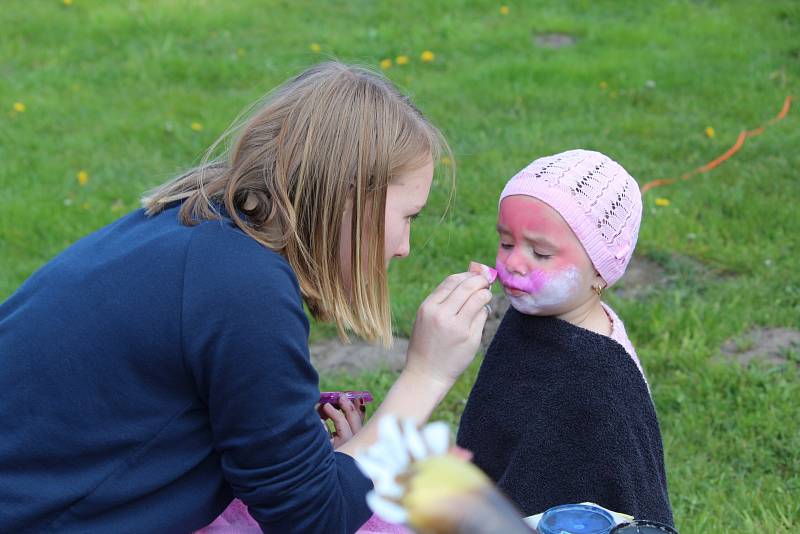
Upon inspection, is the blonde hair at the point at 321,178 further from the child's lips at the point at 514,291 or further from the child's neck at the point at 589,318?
the child's neck at the point at 589,318

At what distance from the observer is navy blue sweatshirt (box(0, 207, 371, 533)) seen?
1.71 meters

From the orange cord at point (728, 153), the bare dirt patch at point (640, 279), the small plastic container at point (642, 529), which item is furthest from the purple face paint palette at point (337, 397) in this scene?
the orange cord at point (728, 153)

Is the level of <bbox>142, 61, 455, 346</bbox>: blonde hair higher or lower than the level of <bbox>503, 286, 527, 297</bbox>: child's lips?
higher

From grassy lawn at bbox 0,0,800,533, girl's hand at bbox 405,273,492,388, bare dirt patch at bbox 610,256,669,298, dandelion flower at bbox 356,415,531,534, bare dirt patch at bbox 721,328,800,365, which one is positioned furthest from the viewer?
bare dirt patch at bbox 610,256,669,298

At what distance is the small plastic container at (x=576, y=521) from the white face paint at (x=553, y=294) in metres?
0.59

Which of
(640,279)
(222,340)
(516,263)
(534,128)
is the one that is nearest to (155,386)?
(222,340)

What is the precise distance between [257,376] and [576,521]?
1.90ft

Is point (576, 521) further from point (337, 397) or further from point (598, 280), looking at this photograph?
point (337, 397)

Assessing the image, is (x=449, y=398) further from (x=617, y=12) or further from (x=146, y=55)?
(x=617, y=12)

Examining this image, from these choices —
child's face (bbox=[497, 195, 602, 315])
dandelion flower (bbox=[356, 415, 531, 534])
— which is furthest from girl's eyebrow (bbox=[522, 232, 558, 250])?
dandelion flower (bbox=[356, 415, 531, 534])

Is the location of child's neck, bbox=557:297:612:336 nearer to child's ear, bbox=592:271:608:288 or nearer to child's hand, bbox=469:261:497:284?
child's ear, bbox=592:271:608:288

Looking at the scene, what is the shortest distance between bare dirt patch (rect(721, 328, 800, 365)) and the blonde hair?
186cm

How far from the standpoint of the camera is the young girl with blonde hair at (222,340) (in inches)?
67.8

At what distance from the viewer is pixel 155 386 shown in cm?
177
